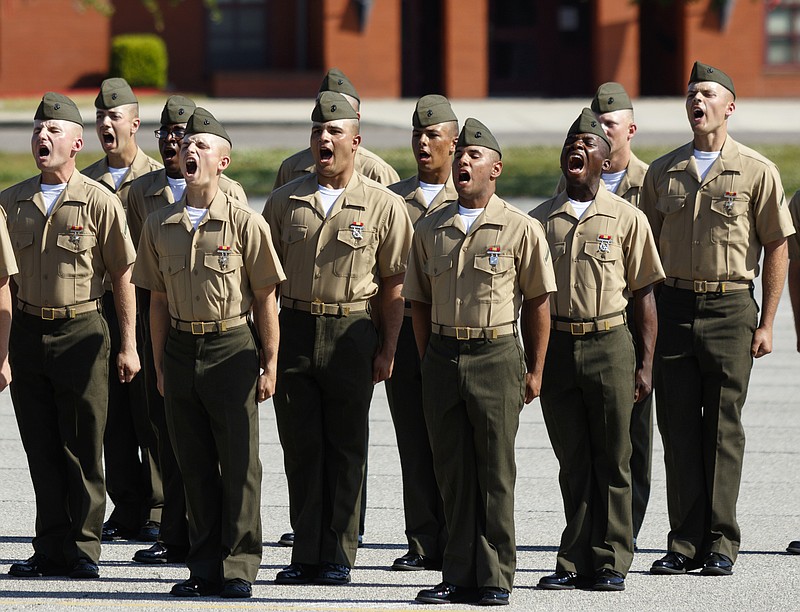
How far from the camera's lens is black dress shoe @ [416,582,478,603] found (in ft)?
22.8

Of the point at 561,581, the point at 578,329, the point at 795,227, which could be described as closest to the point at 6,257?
the point at 578,329

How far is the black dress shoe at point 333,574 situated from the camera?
24.1 ft

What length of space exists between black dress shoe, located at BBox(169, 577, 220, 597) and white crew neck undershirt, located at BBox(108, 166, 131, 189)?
99.9 inches

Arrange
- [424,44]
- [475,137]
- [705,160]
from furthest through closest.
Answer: [424,44] → [705,160] → [475,137]

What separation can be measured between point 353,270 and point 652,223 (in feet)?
5.38

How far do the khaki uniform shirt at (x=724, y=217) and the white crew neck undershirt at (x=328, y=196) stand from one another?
1.72m

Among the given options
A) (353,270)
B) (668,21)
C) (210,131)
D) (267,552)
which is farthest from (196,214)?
(668,21)

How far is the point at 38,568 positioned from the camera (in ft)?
24.4

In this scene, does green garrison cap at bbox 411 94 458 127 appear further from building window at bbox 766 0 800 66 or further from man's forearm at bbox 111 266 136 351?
building window at bbox 766 0 800 66

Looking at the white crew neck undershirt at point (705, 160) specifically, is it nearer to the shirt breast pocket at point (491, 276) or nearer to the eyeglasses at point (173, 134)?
the shirt breast pocket at point (491, 276)

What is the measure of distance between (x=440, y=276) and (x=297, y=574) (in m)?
1.66

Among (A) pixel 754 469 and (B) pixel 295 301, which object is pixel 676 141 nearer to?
(A) pixel 754 469

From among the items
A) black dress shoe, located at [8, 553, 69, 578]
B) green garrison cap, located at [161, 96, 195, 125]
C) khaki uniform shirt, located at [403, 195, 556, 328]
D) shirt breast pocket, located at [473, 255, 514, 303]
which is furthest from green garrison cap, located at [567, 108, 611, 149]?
black dress shoe, located at [8, 553, 69, 578]

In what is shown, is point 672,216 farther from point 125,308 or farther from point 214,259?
point 125,308
